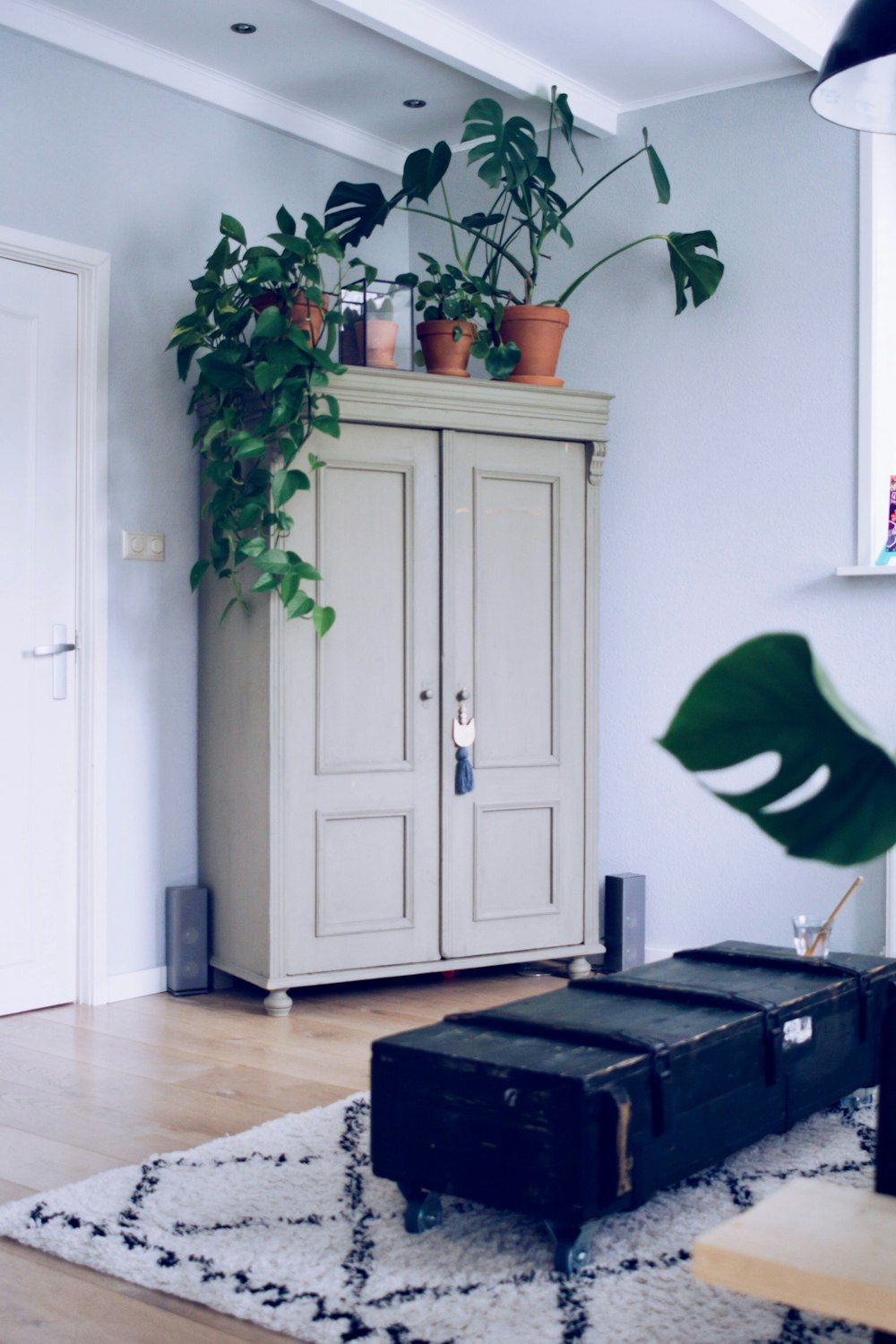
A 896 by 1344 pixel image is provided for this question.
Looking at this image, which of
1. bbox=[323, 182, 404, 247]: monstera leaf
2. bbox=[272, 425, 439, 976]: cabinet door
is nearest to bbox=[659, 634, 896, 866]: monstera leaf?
bbox=[272, 425, 439, 976]: cabinet door

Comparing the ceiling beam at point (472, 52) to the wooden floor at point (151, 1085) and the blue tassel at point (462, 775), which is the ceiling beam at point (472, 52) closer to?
the blue tassel at point (462, 775)

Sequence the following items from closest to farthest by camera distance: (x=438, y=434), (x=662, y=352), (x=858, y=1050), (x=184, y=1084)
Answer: (x=858, y=1050) → (x=184, y=1084) → (x=438, y=434) → (x=662, y=352)

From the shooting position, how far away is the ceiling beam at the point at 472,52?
360cm

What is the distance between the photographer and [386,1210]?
2309 millimetres

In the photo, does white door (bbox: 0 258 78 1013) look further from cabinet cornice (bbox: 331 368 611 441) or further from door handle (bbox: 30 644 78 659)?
cabinet cornice (bbox: 331 368 611 441)

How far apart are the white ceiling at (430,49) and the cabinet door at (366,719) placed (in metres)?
1.11

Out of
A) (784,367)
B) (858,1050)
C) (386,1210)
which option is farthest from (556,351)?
(386,1210)

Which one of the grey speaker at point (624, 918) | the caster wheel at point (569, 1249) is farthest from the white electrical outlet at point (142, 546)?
the caster wheel at point (569, 1249)

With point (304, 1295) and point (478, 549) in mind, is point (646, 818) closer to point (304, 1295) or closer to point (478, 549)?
point (478, 549)

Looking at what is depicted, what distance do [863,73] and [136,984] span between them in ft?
10.0

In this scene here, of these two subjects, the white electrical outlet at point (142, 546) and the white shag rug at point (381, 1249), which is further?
the white electrical outlet at point (142, 546)

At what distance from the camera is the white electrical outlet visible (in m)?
3.95

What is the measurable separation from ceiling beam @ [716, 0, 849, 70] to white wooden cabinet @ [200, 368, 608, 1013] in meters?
1.13

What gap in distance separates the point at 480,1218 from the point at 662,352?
2.90 metres
